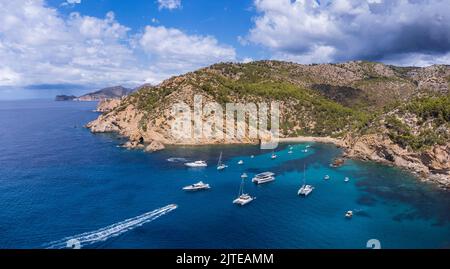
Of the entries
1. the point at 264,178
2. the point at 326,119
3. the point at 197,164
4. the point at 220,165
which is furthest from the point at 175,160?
the point at 326,119

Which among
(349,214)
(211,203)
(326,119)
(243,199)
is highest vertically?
(326,119)

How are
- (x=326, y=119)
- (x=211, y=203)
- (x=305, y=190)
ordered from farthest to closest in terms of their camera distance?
(x=326, y=119) < (x=305, y=190) < (x=211, y=203)

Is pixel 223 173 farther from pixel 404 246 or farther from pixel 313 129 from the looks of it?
pixel 313 129

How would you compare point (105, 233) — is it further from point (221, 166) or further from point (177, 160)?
point (177, 160)

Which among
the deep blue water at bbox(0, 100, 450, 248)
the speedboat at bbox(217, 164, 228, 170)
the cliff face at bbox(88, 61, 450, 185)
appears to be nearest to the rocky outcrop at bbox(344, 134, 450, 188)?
the cliff face at bbox(88, 61, 450, 185)

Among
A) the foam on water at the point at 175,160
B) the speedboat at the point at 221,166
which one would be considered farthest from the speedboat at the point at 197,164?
the foam on water at the point at 175,160

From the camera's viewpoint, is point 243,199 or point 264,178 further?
point 264,178
